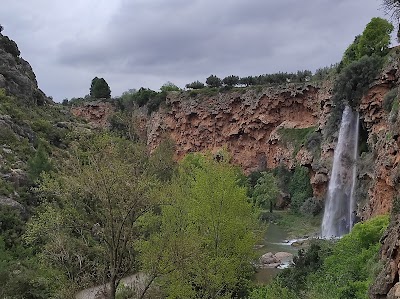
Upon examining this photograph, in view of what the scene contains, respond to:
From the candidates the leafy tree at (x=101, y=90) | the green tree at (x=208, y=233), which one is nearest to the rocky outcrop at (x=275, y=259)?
the green tree at (x=208, y=233)

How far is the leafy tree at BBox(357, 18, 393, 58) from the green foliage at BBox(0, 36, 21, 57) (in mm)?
35331

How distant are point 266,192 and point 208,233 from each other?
30.8 metres

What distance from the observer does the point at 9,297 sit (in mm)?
15938

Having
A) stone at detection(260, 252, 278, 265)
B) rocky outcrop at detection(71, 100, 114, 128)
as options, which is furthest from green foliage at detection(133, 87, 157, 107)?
stone at detection(260, 252, 278, 265)

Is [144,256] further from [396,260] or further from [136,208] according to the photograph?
[396,260]

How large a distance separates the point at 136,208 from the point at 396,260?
7.42 m

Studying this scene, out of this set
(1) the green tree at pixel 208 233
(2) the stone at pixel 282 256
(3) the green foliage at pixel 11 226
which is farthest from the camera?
(2) the stone at pixel 282 256

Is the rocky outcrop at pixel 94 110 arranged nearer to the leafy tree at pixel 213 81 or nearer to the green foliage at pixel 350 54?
the leafy tree at pixel 213 81

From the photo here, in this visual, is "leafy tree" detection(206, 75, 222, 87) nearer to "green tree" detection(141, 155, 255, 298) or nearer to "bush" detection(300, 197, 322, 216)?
"bush" detection(300, 197, 322, 216)

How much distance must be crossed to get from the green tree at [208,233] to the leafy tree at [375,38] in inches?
1044

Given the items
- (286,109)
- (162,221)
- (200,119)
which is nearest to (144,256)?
(162,221)

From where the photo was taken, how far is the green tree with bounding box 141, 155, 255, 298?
50.0ft

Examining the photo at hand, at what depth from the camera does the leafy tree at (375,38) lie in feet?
129

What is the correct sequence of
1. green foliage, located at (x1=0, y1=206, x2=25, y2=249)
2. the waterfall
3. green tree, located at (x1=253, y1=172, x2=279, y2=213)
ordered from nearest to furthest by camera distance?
green foliage, located at (x1=0, y1=206, x2=25, y2=249)
the waterfall
green tree, located at (x1=253, y1=172, x2=279, y2=213)
